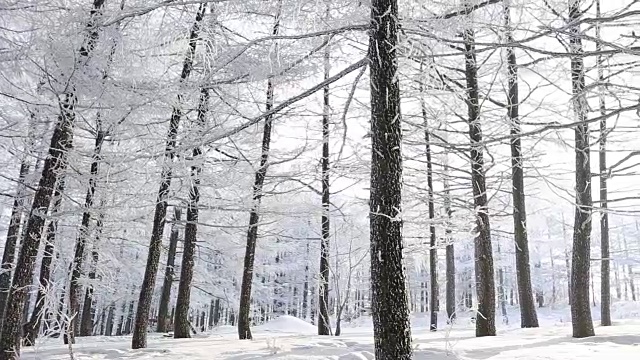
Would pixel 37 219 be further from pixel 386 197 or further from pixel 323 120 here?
pixel 323 120

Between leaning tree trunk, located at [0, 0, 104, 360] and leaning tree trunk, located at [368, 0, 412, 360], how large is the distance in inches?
178

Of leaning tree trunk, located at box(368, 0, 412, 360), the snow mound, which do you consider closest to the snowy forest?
leaning tree trunk, located at box(368, 0, 412, 360)

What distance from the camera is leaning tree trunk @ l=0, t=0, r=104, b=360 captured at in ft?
21.2

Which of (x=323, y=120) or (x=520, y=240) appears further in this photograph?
(x=323, y=120)

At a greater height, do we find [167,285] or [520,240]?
[520,240]

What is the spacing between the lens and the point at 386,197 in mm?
3568

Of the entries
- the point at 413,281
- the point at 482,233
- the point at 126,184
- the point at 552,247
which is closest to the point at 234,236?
the point at 126,184

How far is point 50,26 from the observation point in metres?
6.19

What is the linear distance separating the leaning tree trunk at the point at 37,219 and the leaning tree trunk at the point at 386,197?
4527 millimetres

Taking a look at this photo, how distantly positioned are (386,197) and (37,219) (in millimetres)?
6021

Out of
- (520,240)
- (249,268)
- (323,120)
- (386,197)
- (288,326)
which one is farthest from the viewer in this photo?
(288,326)

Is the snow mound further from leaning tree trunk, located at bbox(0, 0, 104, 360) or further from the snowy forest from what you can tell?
leaning tree trunk, located at bbox(0, 0, 104, 360)

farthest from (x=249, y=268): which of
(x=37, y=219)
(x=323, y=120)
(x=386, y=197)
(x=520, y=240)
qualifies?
(x=386, y=197)

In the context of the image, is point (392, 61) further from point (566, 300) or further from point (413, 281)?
point (566, 300)
